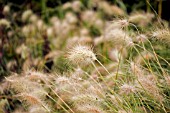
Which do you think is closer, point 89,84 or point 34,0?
point 89,84

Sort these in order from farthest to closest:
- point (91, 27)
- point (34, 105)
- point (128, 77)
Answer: point (91, 27) < point (128, 77) < point (34, 105)

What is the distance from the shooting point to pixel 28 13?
4523 millimetres

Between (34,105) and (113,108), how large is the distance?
0.48 m

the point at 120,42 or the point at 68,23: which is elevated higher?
the point at 120,42

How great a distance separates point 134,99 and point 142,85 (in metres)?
0.10

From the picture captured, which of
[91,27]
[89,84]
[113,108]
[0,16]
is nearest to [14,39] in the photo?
[0,16]

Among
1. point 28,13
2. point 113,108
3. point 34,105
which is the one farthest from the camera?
point 28,13

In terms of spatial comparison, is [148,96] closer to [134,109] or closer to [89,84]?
[134,109]

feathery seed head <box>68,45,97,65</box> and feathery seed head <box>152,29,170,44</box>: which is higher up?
feathery seed head <box>152,29,170,44</box>

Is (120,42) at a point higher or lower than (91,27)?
higher

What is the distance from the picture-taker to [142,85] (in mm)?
2203

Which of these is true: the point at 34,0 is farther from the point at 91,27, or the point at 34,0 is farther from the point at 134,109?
the point at 134,109

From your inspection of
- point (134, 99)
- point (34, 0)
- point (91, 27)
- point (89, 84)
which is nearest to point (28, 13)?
point (91, 27)

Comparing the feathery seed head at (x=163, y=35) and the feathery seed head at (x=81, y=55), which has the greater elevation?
the feathery seed head at (x=163, y=35)
